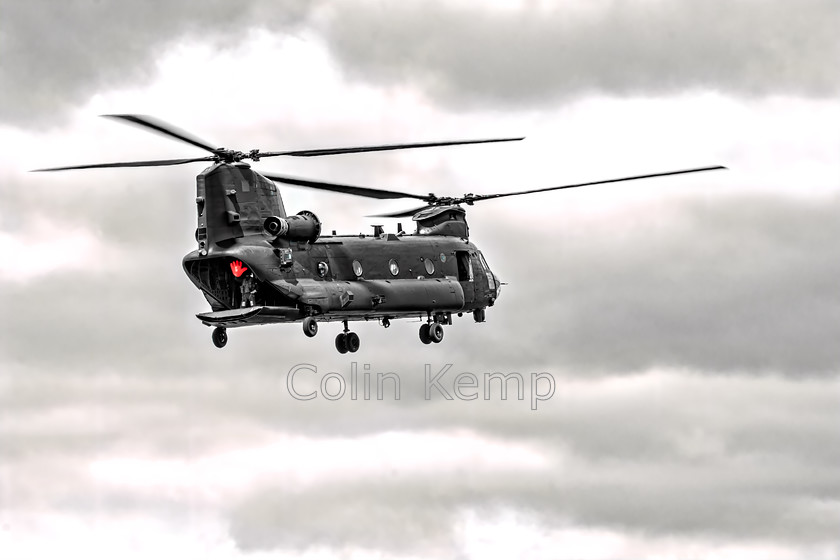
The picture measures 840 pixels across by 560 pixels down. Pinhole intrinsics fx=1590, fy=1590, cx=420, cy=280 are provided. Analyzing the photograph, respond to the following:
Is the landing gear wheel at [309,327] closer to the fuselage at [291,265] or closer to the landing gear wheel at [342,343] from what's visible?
the fuselage at [291,265]

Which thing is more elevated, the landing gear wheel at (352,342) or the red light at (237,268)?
the red light at (237,268)

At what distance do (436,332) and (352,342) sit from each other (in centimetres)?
607

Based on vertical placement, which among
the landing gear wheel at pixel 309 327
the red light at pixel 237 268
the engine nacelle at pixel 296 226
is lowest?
the landing gear wheel at pixel 309 327

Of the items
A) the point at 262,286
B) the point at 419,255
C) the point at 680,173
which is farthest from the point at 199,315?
the point at 680,173

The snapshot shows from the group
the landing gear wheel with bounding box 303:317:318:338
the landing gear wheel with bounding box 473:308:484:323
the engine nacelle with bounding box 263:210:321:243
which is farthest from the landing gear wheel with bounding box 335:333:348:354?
the landing gear wheel with bounding box 473:308:484:323

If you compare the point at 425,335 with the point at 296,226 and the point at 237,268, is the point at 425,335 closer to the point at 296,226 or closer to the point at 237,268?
the point at 296,226

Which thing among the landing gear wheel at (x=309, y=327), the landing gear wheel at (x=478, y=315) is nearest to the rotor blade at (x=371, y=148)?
the landing gear wheel at (x=309, y=327)

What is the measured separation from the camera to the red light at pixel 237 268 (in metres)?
70.4

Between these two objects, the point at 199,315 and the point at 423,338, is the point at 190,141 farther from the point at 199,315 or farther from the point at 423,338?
the point at 423,338

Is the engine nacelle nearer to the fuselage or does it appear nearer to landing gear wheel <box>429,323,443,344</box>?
the fuselage

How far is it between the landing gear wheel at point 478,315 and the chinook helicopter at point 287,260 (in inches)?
149

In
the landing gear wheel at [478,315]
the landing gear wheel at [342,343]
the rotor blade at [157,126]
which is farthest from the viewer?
the landing gear wheel at [478,315]

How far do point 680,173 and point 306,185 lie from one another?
18055 millimetres

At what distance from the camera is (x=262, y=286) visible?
7094cm
